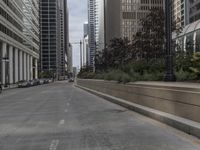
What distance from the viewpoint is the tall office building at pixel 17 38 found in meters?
95.8

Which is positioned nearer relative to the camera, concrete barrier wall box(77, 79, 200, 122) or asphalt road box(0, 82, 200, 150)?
asphalt road box(0, 82, 200, 150)

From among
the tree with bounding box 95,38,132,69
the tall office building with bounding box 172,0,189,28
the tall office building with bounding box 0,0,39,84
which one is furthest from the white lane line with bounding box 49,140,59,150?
the tall office building with bounding box 0,0,39,84

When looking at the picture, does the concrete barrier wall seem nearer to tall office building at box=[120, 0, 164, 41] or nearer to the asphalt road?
the asphalt road

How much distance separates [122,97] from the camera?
26250 millimetres

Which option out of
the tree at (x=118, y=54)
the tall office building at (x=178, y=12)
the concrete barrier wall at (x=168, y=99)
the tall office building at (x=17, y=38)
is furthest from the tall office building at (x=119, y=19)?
the concrete barrier wall at (x=168, y=99)

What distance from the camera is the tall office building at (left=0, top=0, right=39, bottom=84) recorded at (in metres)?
95.8

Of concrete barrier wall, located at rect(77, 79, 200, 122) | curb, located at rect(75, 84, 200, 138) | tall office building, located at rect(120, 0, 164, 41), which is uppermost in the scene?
tall office building, located at rect(120, 0, 164, 41)

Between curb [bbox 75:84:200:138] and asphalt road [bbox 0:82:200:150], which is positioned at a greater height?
curb [bbox 75:84:200:138]

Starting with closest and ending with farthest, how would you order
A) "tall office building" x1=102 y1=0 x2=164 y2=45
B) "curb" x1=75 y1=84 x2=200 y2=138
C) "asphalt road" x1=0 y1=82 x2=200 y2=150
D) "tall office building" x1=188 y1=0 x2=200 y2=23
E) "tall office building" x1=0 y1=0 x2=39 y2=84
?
"asphalt road" x1=0 y1=82 x2=200 y2=150 → "curb" x1=75 y1=84 x2=200 y2=138 → "tall office building" x1=102 y1=0 x2=164 y2=45 → "tall office building" x1=188 y1=0 x2=200 y2=23 → "tall office building" x1=0 y1=0 x2=39 y2=84

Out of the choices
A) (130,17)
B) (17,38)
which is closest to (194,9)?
(130,17)

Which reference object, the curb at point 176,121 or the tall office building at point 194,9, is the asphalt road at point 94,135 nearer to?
the curb at point 176,121

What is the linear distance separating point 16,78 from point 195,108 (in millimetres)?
105385


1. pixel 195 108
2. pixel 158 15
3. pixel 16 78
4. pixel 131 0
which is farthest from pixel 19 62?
pixel 195 108

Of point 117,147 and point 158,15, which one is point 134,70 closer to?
point 158,15
